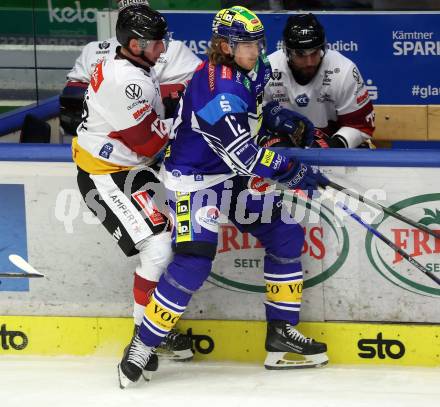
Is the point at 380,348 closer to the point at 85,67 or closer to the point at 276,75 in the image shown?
the point at 276,75

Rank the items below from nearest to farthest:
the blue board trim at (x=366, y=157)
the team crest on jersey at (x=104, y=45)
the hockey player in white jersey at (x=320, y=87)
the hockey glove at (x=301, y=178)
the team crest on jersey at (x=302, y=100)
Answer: the hockey glove at (x=301, y=178) < the blue board trim at (x=366, y=157) < the hockey player in white jersey at (x=320, y=87) < the team crest on jersey at (x=302, y=100) < the team crest on jersey at (x=104, y=45)

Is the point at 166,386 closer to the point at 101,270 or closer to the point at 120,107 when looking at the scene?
the point at 101,270

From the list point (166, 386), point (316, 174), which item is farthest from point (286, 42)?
point (166, 386)

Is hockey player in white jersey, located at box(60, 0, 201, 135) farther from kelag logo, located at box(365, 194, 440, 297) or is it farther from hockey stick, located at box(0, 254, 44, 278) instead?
kelag logo, located at box(365, 194, 440, 297)

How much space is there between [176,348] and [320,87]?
155cm

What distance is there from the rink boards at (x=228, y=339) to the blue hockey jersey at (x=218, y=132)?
652 millimetres

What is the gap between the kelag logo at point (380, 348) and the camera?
189 inches

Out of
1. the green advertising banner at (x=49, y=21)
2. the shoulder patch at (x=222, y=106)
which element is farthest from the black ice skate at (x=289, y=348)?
the green advertising banner at (x=49, y=21)

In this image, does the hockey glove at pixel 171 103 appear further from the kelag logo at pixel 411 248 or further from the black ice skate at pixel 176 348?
the kelag logo at pixel 411 248

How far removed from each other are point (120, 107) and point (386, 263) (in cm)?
117

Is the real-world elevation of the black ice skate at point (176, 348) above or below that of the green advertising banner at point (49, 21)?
below

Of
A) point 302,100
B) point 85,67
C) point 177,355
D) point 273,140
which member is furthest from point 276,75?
point 177,355

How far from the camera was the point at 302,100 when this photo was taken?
228 inches

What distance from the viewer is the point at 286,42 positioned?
5.49m
